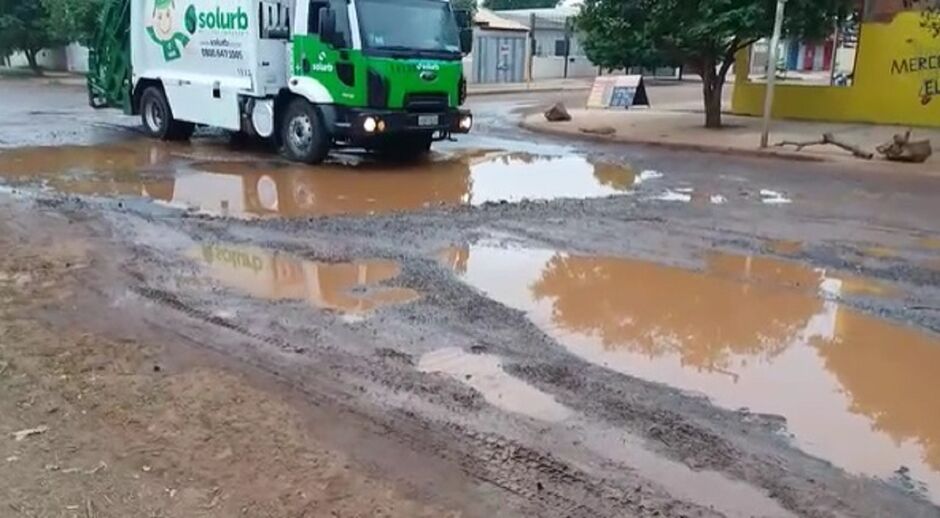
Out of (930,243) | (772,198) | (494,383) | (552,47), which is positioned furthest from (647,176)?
(552,47)

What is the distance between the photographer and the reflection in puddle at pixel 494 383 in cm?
483

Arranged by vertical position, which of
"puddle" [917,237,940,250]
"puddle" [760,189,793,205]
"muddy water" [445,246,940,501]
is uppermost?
"puddle" [760,189,793,205]

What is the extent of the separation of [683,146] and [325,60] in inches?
312

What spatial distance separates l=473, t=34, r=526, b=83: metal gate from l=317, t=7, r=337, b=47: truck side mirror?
27705mm

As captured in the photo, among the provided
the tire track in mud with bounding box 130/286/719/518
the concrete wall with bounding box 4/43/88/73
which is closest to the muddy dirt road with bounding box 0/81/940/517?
the tire track in mud with bounding box 130/286/719/518

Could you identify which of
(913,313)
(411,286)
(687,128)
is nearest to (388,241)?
(411,286)

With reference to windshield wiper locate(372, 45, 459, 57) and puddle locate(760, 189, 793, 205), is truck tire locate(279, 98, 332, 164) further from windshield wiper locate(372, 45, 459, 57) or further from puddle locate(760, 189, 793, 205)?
puddle locate(760, 189, 793, 205)

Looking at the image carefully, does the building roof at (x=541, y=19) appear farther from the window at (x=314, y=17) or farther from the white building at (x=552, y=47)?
the window at (x=314, y=17)

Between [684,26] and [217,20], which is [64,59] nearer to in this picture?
[217,20]

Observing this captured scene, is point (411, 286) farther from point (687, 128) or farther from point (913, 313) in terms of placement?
point (687, 128)

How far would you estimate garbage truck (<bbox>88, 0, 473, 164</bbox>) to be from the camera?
13312 mm

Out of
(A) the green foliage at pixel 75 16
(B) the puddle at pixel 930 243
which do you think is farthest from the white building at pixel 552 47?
(B) the puddle at pixel 930 243

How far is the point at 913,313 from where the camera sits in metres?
6.78

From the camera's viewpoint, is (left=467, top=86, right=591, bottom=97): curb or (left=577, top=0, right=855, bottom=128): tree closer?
(left=577, top=0, right=855, bottom=128): tree
